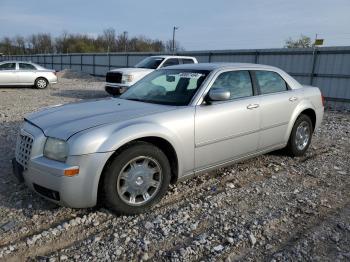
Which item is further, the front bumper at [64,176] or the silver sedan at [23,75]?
the silver sedan at [23,75]

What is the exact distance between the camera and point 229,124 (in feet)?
14.0

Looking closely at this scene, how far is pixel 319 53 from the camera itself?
13812 millimetres

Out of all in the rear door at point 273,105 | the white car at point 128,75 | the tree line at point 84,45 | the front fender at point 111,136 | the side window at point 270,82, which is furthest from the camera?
the tree line at point 84,45

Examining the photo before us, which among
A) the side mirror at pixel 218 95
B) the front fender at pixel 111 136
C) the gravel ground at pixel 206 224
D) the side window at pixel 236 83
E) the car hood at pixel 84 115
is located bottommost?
the gravel ground at pixel 206 224

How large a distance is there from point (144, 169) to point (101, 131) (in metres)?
0.66

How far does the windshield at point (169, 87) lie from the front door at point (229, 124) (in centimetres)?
24

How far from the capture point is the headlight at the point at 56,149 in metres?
3.17

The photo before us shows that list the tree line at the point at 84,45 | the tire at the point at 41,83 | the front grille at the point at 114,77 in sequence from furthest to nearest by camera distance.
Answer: the tree line at the point at 84,45 → the tire at the point at 41,83 → the front grille at the point at 114,77

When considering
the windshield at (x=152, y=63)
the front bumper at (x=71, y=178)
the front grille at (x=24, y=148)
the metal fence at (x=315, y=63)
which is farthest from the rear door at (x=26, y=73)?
the front bumper at (x=71, y=178)

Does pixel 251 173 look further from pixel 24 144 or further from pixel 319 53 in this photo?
pixel 319 53

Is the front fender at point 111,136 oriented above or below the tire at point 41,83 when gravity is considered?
above

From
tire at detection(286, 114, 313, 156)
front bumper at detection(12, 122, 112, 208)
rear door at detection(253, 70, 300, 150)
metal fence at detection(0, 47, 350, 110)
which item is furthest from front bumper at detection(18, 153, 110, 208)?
metal fence at detection(0, 47, 350, 110)

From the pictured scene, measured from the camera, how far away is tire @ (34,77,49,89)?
17359mm

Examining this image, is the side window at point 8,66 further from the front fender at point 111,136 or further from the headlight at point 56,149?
the front fender at point 111,136
